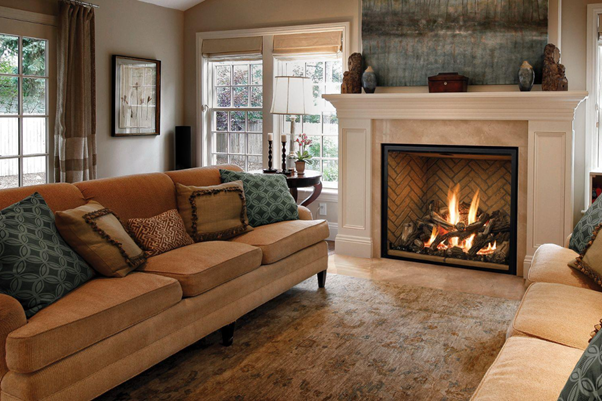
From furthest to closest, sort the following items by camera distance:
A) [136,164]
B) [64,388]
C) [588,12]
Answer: [136,164] < [588,12] < [64,388]

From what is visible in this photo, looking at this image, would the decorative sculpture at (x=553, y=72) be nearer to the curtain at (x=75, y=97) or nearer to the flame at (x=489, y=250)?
the flame at (x=489, y=250)

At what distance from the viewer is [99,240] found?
2.66 m

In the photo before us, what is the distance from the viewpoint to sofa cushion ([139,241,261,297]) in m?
2.80

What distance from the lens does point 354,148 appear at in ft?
16.5

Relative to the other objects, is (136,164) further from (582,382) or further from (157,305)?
(582,382)

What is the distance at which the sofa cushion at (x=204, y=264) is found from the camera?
9.20 feet

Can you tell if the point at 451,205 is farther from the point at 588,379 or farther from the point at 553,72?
the point at 588,379

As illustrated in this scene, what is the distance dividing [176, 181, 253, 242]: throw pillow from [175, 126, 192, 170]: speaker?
8.60ft

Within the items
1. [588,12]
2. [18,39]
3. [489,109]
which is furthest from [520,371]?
[18,39]

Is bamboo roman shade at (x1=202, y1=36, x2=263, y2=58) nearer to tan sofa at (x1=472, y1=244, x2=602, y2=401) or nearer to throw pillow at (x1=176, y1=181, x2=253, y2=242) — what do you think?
throw pillow at (x1=176, y1=181, x2=253, y2=242)

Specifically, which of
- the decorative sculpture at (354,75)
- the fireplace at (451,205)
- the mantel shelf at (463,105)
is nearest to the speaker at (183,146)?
the mantel shelf at (463,105)

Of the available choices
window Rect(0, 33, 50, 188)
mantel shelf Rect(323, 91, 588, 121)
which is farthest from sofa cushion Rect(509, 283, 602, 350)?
window Rect(0, 33, 50, 188)

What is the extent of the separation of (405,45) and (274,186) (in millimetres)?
1780

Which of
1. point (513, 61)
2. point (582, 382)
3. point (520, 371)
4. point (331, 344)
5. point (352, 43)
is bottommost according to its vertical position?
point (331, 344)
